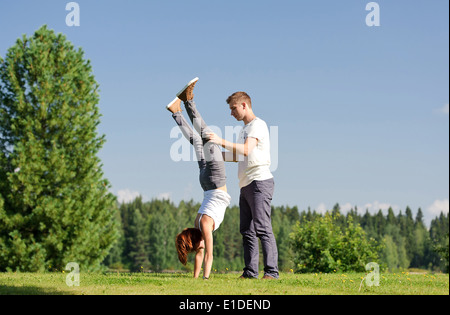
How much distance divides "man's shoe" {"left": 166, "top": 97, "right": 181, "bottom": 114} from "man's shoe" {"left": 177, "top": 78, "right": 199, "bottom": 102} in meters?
0.14

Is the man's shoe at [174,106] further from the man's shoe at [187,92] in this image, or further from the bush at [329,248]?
the bush at [329,248]

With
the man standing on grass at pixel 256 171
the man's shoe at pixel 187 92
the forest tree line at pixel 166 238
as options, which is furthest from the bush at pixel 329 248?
the forest tree line at pixel 166 238

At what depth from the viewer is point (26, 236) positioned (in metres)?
19.3

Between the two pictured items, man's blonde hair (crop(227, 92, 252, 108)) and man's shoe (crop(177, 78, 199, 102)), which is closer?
man's shoe (crop(177, 78, 199, 102))

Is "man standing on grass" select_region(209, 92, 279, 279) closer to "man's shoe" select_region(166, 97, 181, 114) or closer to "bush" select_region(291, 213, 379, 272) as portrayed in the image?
"man's shoe" select_region(166, 97, 181, 114)

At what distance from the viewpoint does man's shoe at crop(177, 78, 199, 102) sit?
7.61m

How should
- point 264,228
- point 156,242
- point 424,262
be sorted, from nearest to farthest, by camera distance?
point 264,228
point 156,242
point 424,262

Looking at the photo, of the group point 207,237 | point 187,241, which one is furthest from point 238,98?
point 187,241

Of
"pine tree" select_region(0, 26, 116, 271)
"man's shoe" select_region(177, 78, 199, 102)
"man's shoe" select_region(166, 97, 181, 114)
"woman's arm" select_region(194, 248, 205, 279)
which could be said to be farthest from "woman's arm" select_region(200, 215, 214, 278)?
"pine tree" select_region(0, 26, 116, 271)

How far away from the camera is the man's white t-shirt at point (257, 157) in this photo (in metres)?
7.77

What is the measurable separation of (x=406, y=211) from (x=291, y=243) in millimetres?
169979
